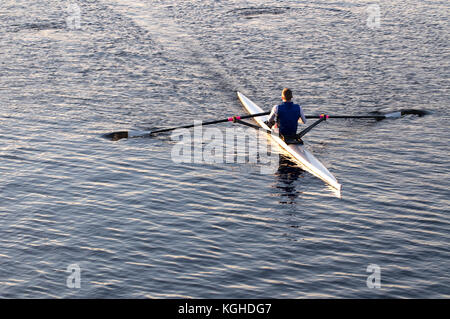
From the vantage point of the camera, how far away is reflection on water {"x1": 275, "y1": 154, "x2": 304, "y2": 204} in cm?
1822

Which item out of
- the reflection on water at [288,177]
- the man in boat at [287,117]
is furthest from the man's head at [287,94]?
the reflection on water at [288,177]

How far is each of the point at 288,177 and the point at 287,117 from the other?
2455 millimetres

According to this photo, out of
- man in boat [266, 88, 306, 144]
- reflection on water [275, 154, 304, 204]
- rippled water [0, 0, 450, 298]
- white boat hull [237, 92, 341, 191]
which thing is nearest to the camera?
rippled water [0, 0, 450, 298]

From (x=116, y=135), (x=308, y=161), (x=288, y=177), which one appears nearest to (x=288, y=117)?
(x=308, y=161)

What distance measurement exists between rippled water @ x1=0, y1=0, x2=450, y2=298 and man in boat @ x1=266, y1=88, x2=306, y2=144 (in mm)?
1267

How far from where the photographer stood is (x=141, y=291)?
13234 mm

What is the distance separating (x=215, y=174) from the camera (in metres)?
19.9

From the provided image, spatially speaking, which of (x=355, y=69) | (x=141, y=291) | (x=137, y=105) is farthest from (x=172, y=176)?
(x=355, y=69)

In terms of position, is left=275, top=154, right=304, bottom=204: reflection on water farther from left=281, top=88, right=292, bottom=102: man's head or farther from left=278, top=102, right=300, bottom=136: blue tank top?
left=281, top=88, right=292, bottom=102: man's head

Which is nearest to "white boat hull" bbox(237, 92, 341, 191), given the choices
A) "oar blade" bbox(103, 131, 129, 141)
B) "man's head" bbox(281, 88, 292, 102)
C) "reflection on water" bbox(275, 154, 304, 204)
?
"reflection on water" bbox(275, 154, 304, 204)

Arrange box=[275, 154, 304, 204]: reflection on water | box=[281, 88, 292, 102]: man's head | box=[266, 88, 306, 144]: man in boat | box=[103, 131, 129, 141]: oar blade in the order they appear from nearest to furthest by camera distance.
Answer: box=[275, 154, 304, 204]: reflection on water < box=[281, 88, 292, 102]: man's head < box=[266, 88, 306, 144]: man in boat < box=[103, 131, 129, 141]: oar blade

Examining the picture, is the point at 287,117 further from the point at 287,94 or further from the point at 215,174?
the point at 215,174
